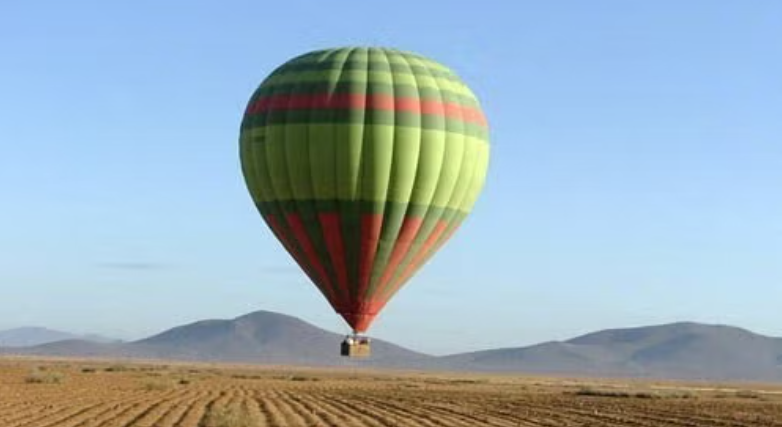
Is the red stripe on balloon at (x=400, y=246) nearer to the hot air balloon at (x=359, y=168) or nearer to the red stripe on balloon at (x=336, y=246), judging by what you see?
the hot air balloon at (x=359, y=168)

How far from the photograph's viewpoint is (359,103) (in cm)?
4481

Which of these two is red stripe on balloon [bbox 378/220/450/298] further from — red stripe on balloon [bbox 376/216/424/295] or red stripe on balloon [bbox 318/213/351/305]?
red stripe on balloon [bbox 318/213/351/305]

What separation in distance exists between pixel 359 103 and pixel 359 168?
2.46 metres

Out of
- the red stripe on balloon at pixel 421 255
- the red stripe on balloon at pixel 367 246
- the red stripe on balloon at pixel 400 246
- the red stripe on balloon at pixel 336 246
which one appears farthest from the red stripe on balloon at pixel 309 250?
the red stripe on balloon at pixel 421 255

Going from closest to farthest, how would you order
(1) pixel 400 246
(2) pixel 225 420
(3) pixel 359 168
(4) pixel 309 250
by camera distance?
(2) pixel 225 420, (3) pixel 359 168, (4) pixel 309 250, (1) pixel 400 246

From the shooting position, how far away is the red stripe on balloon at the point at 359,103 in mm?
44812

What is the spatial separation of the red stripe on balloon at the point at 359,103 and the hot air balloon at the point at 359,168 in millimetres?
37

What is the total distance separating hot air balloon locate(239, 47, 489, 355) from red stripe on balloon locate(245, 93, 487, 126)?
37 millimetres

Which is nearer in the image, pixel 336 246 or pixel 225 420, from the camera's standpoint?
pixel 225 420

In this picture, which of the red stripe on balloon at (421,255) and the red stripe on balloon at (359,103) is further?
the red stripe on balloon at (421,255)

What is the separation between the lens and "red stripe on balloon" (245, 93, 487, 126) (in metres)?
44.8

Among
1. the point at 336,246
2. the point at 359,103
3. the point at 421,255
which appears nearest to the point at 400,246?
the point at 421,255

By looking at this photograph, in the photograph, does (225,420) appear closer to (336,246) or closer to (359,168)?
(336,246)

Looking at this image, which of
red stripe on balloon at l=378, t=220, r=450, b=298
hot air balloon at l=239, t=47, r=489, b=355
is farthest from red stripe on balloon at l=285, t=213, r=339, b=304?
red stripe on balloon at l=378, t=220, r=450, b=298
